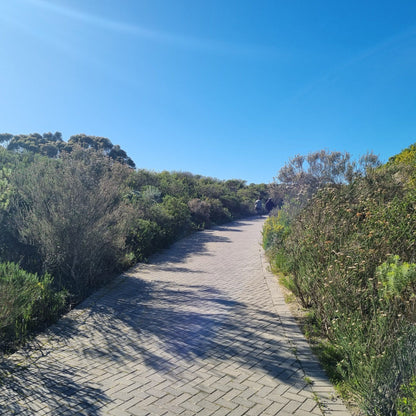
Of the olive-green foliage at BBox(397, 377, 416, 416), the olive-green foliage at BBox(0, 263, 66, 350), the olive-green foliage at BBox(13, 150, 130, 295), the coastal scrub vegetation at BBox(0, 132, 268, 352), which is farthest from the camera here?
the olive-green foliage at BBox(13, 150, 130, 295)

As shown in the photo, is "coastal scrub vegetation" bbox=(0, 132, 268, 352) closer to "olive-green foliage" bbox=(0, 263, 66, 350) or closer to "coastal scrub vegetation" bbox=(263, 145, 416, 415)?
"olive-green foliage" bbox=(0, 263, 66, 350)

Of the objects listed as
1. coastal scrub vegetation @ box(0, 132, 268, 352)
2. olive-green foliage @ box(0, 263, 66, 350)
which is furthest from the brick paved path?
coastal scrub vegetation @ box(0, 132, 268, 352)

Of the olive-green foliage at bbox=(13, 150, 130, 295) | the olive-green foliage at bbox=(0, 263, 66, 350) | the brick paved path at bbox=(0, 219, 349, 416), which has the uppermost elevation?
the olive-green foliage at bbox=(13, 150, 130, 295)

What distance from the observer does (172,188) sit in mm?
20734

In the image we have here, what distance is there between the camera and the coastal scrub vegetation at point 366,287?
2.69 m

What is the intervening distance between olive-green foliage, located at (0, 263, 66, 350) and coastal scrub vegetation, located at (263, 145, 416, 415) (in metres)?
3.82

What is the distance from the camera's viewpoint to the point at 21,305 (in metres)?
4.49

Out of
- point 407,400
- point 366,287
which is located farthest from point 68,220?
point 407,400

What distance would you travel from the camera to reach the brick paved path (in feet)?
10.3

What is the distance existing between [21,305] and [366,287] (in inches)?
171

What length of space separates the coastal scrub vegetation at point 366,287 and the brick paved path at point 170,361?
42 cm

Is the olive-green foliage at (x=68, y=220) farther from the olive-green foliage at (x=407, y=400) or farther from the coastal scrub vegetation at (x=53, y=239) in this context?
the olive-green foliage at (x=407, y=400)

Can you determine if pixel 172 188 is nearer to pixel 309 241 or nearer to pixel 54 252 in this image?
pixel 54 252

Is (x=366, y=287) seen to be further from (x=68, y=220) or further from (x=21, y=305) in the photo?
(x=68, y=220)
